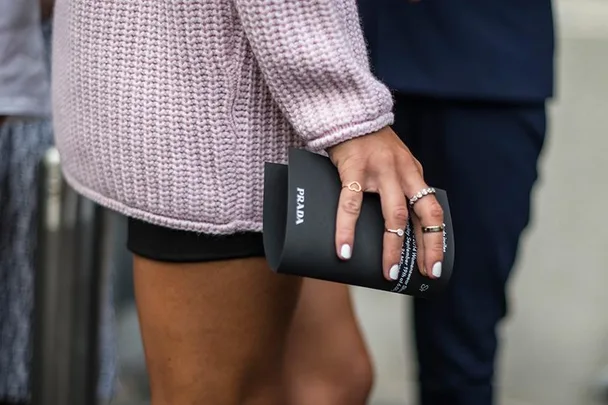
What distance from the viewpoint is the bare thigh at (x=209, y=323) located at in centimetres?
108

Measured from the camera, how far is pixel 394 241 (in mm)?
958

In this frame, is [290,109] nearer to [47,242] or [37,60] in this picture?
[37,60]

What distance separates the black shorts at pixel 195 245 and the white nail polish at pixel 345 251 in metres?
0.17

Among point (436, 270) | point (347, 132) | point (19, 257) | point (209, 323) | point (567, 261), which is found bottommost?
point (567, 261)

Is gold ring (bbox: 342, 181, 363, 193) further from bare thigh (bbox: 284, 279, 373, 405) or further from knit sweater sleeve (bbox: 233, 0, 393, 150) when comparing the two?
bare thigh (bbox: 284, 279, 373, 405)

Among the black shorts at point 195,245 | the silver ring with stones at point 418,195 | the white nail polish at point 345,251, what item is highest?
the silver ring with stones at point 418,195

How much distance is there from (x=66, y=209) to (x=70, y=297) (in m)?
0.17

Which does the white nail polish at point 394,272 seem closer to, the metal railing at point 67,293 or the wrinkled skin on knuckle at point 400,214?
the wrinkled skin on knuckle at point 400,214

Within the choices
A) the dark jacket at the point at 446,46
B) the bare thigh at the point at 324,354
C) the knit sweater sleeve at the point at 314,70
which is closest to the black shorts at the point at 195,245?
the knit sweater sleeve at the point at 314,70

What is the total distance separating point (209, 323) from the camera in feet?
3.57

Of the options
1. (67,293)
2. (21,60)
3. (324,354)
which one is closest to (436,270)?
(324,354)

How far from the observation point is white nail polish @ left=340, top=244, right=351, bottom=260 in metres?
0.94

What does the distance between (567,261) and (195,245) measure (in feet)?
4.82

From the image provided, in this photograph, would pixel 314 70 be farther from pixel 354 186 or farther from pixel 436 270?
pixel 436 270
